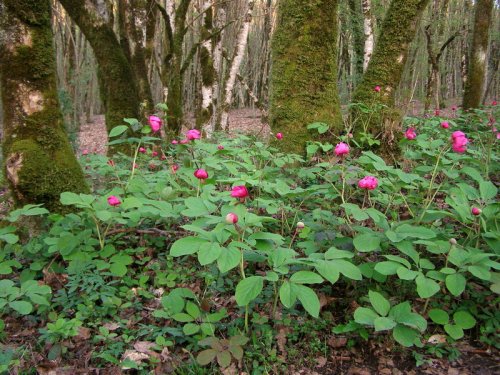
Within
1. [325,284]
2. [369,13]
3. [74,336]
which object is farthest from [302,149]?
[369,13]

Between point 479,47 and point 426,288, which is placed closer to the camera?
point 426,288

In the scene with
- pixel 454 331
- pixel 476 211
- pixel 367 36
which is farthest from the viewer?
pixel 367 36

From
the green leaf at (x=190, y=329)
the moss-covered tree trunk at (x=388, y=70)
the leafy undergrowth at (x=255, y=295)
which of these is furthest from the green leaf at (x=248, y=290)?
the moss-covered tree trunk at (x=388, y=70)

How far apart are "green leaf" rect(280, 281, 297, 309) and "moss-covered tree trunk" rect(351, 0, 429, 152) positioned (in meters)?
2.70

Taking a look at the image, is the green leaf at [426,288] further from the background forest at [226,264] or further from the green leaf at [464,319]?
the green leaf at [464,319]

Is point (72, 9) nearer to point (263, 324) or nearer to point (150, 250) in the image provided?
point (150, 250)

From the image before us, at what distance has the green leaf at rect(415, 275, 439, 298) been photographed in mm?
1594

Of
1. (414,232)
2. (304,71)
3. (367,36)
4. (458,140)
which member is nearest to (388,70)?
(304,71)

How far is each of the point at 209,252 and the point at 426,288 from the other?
0.96 meters

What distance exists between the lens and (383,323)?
1601mm

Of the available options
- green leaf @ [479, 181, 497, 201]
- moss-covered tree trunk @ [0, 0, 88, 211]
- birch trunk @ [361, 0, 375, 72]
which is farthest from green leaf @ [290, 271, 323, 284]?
birch trunk @ [361, 0, 375, 72]

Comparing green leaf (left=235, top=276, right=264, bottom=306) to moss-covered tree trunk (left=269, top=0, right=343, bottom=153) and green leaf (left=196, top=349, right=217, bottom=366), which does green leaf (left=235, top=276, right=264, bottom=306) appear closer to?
green leaf (left=196, top=349, right=217, bottom=366)

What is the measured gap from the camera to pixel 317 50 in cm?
388

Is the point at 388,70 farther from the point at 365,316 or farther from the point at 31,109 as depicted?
the point at 31,109
